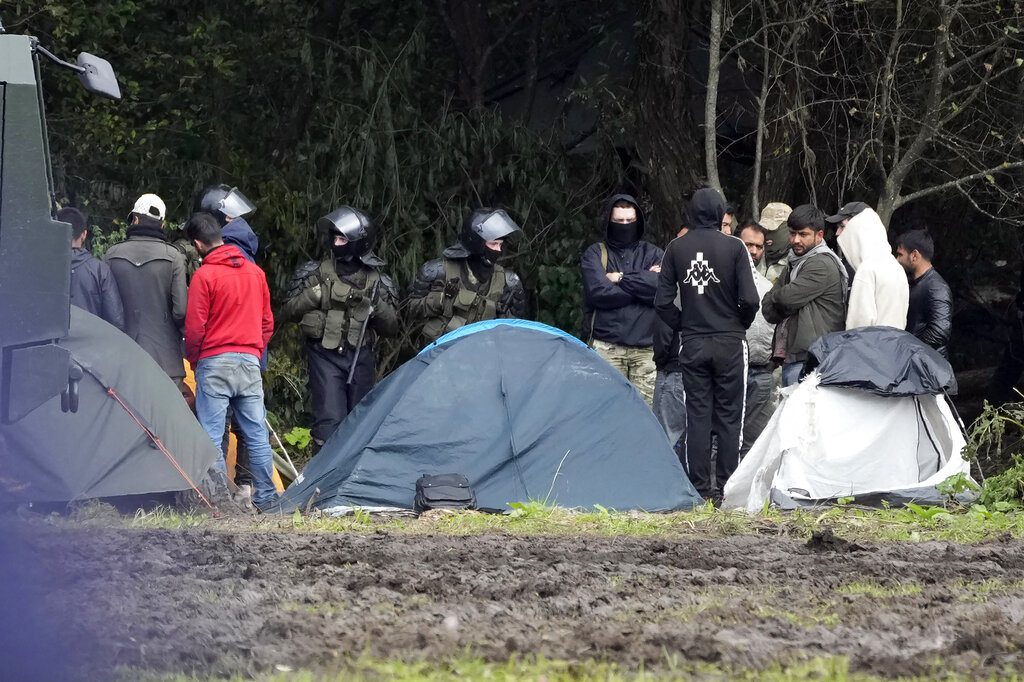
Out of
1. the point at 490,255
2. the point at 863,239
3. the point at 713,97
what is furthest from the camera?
the point at 713,97

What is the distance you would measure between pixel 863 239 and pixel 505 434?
8.60 ft

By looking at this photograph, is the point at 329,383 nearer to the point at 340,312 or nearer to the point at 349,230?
the point at 340,312

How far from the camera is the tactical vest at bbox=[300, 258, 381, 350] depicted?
10250 mm

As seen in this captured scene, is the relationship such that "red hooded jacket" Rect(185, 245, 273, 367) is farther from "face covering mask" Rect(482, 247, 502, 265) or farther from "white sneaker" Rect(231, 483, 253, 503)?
"face covering mask" Rect(482, 247, 502, 265)

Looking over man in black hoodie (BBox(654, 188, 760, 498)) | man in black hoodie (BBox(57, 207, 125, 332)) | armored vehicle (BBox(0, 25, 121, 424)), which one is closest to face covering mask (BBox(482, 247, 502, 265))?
man in black hoodie (BBox(654, 188, 760, 498))

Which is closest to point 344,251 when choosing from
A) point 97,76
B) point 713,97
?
point 713,97

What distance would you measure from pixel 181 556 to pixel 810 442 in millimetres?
3998

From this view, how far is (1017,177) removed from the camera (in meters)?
12.8

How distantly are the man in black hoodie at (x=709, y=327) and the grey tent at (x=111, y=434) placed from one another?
3.01 metres

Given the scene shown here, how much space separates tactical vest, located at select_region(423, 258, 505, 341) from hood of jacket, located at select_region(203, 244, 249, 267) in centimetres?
168

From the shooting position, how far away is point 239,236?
385 inches

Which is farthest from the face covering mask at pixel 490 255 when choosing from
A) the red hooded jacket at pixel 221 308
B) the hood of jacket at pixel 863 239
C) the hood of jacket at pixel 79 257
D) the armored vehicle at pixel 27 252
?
the armored vehicle at pixel 27 252

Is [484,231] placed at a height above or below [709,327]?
above

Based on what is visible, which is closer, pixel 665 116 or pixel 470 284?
pixel 470 284
